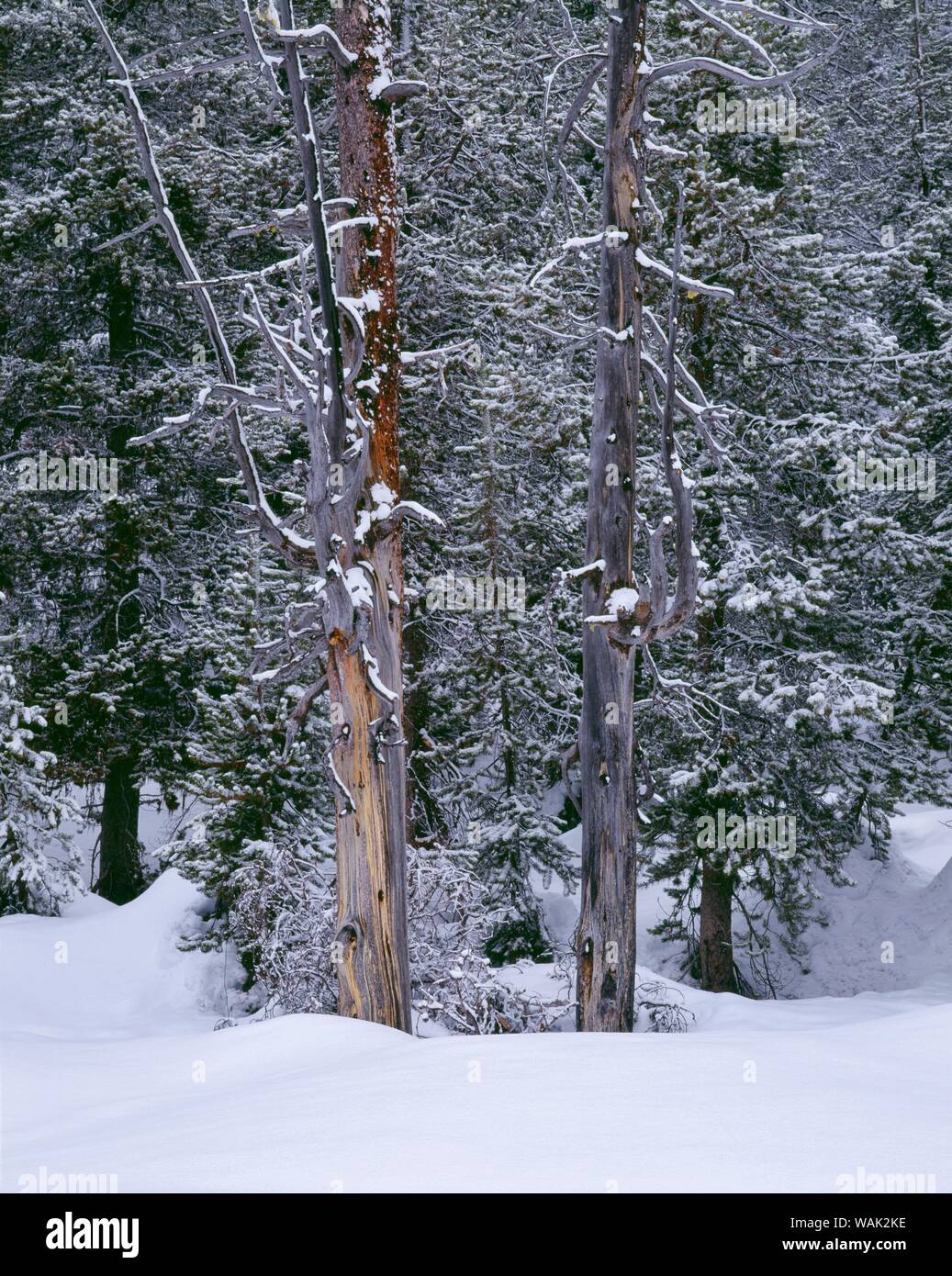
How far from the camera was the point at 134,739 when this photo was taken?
48.6 feet

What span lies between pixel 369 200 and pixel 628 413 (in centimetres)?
244

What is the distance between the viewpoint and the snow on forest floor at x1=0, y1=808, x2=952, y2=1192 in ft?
10.6

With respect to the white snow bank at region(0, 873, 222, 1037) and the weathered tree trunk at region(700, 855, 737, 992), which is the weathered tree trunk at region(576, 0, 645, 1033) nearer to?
the weathered tree trunk at region(700, 855, 737, 992)

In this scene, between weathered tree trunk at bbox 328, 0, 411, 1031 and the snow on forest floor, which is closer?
the snow on forest floor

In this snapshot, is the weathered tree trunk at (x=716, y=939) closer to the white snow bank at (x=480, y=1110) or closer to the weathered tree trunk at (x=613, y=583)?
the weathered tree trunk at (x=613, y=583)

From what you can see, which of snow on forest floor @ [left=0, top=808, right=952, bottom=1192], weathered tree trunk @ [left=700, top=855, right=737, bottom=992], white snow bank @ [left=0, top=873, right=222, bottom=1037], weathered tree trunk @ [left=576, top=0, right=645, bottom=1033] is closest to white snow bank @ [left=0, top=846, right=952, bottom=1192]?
snow on forest floor @ [left=0, top=808, right=952, bottom=1192]

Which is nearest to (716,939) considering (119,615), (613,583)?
(613,583)

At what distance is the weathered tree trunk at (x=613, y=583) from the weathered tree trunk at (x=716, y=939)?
16.5 feet

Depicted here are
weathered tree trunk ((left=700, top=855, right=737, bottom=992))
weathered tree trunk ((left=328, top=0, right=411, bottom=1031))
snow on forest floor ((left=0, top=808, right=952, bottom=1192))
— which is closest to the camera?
snow on forest floor ((left=0, top=808, right=952, bottom=1192))

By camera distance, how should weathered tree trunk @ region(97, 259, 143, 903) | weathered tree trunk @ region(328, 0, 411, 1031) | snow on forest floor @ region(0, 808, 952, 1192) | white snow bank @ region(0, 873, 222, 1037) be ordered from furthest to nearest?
weathered tree trunk @ region(97, 259, 143, 903), white snow bank @ region(0, 873, 222, 1037), weathered tree trunk @ region(328, 0, 411, 1031), snow on forest floor @ region(0, 808, 952, 1192)

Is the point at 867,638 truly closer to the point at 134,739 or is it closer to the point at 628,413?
the point at 628,413

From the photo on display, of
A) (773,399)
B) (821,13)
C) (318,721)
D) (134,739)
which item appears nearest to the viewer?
(318,721)

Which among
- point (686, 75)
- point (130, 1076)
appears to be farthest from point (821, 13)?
point (130, 1076)

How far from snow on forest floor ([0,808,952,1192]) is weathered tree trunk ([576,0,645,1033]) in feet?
7.38
